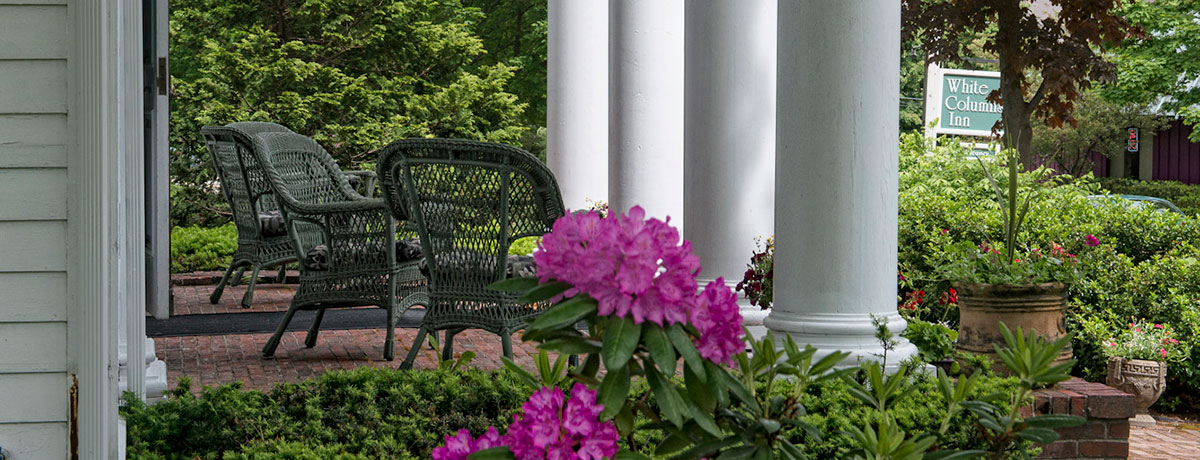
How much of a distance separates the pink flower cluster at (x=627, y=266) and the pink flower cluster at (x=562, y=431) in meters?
0.14

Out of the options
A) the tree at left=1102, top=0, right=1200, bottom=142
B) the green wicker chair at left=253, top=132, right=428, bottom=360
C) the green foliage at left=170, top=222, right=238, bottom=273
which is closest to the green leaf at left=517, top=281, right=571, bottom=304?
the green wicker chair at left=253, top=132, right=428, bottom=360

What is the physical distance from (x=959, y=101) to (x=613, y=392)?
1035 cm

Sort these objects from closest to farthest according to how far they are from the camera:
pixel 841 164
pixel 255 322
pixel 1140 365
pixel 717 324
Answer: pixel 717 324
pixel 841 164
pixel 1140 365
pixel 255 322

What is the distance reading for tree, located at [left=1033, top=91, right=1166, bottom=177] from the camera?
2923cm

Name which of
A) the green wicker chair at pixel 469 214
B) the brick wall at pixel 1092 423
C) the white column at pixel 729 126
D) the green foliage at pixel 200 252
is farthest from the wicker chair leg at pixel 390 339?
the green foliage at pixel 200 252

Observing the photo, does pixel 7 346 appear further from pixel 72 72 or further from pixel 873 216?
pixel 873 216

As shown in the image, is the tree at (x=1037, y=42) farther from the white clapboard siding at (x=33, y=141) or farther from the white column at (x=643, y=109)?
the white clapboard siding at (x=33, y=141)

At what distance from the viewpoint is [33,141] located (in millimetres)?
2785

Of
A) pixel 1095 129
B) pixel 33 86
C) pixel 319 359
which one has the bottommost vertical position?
pixel 319 359

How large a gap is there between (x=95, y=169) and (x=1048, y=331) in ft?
12.3

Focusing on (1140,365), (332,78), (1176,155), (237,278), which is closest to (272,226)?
(237,278)

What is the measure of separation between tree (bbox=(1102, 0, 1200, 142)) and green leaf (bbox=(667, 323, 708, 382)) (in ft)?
65.0

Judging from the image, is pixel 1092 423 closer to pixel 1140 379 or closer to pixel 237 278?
pixel 1140 379

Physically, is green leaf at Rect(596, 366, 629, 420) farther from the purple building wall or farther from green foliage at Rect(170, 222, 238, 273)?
the purple building wall
